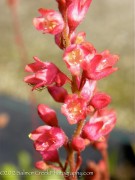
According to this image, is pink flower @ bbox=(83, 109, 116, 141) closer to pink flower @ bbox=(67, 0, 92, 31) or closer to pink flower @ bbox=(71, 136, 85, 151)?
pink flower @ bbox=(71, 136, 85, 151)

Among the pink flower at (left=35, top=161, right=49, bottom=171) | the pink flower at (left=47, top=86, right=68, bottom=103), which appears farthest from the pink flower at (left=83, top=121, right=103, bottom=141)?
the pink flower at (left=35, top=161, right=49, bottom=171)

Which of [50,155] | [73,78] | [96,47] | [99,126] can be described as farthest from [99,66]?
[96,47]

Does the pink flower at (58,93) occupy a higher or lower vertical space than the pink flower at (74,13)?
lower

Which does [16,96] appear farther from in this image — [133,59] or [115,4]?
[115,4]

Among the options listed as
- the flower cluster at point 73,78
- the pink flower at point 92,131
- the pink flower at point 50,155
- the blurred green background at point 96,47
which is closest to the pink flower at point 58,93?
the flower cluster at point 73,78

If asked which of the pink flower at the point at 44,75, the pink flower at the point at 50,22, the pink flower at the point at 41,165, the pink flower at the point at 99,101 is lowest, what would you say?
the pink flower at the point at 41,165

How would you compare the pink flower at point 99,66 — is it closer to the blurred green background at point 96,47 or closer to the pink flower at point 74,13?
the pink flower at point 74,13

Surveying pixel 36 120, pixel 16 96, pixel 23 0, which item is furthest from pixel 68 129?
pixel 23 0
